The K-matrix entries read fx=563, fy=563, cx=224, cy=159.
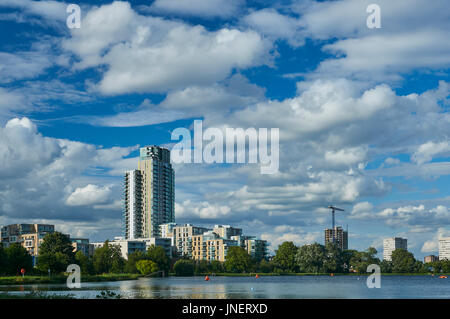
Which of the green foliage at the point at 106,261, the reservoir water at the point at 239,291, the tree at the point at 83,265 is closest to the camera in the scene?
the reservoir water at the point at 239,291

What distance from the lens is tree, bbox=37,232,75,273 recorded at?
132 metres

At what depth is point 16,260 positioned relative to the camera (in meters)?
130

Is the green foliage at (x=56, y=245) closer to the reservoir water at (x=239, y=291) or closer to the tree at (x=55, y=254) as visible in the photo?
the tree at (x=55, y=254)

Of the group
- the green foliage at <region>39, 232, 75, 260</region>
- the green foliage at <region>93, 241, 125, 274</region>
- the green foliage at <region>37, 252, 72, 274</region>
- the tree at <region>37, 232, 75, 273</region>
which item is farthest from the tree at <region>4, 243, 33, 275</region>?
the green foliage at <region>93, 241, 125, 274</region>

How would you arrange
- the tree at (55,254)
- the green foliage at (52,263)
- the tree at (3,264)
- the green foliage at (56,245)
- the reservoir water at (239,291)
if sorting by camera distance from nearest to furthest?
the reservoir water at (239,291) → the tree at (3,264) → the green foliage at (52,263) → the tree at (55,254) → the green foliage at (56,245)

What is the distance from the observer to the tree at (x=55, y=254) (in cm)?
13200

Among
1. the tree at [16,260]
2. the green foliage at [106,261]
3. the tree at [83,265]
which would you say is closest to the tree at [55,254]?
the tree at [16,260]

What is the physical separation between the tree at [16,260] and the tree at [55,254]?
296 cm

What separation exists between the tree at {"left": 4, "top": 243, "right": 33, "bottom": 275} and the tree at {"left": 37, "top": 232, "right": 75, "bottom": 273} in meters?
2.96

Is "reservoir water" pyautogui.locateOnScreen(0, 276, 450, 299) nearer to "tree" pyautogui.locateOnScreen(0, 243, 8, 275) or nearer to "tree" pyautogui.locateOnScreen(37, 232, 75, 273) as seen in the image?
"tree" pyautogui.locateOnScreen(37, 232, 75, 273)

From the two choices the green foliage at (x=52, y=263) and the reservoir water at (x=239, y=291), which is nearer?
the reservoir water at (x=239, y=291)
